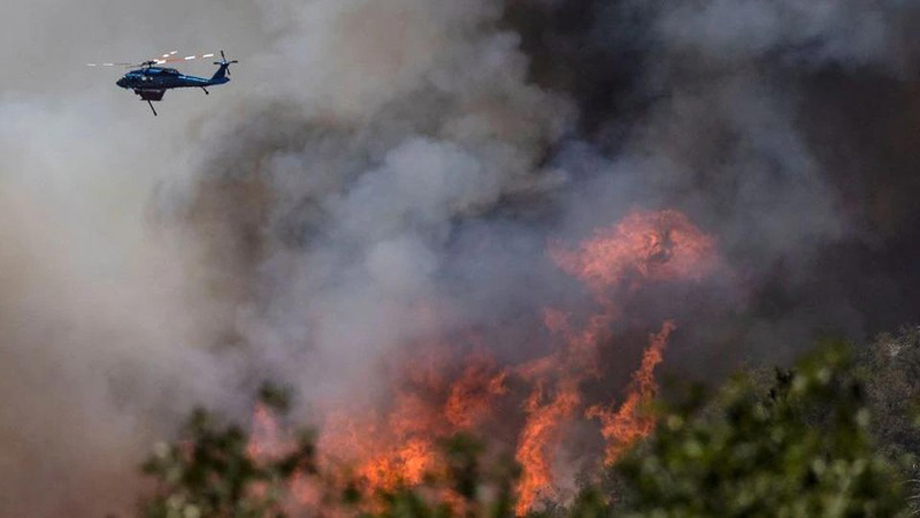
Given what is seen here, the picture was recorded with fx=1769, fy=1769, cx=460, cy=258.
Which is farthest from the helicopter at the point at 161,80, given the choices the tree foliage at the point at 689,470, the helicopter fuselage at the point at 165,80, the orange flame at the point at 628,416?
the tree foliage at the point at 689,470

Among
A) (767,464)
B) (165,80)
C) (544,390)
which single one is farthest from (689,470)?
(165,80)

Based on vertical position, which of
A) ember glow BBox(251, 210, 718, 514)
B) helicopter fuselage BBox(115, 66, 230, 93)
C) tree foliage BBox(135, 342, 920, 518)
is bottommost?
tree foliage BBox(135, 342, 920, 518)

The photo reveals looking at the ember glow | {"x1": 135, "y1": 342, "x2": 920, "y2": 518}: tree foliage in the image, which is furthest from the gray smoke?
{"x1": 135, "y1": 342, "x2": 920, "y2": 518}: tree foliage

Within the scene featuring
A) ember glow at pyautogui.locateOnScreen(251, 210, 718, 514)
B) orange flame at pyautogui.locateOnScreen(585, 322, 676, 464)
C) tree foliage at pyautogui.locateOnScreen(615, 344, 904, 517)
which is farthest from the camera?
orange flame at pyautogui.locateOnScreen(585, 322, 676, 464)

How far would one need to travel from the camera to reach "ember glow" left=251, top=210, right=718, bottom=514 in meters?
74.4

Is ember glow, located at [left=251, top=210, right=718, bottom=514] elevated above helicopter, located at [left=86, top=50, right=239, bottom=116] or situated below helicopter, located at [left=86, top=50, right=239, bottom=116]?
below

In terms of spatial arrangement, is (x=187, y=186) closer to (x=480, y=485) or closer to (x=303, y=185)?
(x=303, y=185)

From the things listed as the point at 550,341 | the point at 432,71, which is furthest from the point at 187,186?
the point at 550,341

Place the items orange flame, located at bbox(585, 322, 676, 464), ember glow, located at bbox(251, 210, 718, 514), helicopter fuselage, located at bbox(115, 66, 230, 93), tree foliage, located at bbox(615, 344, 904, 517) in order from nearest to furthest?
tree foliage, located at bbox(615, 344, 904, 517)
ember glow, located at bbox(251, 210, 718, 514)
helicopter fuselage, located at bbox(115, 66, 230, 93)
orange flame, located at bbox(585, 322, 676, 464)

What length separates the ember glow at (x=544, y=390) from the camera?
74.4 m

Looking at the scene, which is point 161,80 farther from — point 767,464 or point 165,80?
point 767,464

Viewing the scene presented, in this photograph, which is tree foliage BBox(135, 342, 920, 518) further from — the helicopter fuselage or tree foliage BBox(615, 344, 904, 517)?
the helicopter fuselage

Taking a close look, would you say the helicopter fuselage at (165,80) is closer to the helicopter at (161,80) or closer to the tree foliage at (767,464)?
the helicopter at (161,80)

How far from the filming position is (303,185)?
263ft
